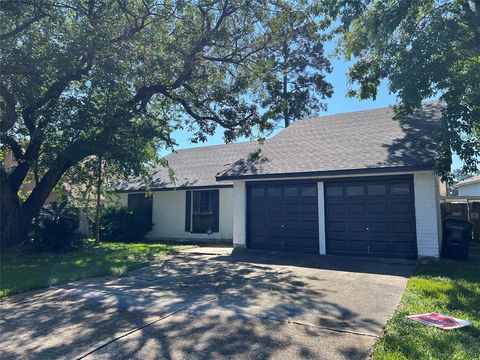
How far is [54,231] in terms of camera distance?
13.0m

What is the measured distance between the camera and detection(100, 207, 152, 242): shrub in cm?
1773

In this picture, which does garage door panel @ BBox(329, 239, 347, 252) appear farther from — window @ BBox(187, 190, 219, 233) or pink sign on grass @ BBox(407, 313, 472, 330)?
pink sign on grass @ BBox(407, 313, 472, 330)

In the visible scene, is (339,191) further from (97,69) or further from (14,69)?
(14,69)

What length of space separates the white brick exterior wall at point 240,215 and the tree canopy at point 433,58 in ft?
18.4

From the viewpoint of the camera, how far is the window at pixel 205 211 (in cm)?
1684

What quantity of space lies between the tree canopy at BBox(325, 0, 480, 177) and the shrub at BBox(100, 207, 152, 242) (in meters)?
12.1

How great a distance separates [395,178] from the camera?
36.9ft

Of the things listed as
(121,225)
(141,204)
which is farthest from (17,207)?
(141,204)

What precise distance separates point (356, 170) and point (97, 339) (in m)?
8.74

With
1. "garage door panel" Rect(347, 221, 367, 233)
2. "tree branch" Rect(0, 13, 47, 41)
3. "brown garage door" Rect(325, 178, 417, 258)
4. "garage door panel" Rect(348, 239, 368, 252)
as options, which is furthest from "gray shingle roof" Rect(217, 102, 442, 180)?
"tree branch" Rect(0, 13, 47, 41)

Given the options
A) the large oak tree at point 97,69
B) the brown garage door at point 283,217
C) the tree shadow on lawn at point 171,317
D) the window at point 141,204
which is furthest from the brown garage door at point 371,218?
the window at point 141,204

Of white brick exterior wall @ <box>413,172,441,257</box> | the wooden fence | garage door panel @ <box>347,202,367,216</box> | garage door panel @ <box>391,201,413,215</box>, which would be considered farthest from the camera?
the wooden fence

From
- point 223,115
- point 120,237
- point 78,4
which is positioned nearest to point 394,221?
point 223,115

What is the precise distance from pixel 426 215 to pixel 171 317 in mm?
8332
